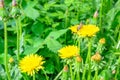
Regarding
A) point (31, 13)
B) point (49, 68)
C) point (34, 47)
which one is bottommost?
point (49, 68)

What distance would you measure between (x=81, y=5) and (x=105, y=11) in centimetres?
21

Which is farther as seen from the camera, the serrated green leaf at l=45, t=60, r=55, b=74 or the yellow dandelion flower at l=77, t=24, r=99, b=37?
the serrated green leaf at l=45, t=60, r=55, b=74

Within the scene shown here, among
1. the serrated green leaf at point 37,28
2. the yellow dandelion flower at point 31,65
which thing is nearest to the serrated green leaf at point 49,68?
the serrated green leaf at point 37,28

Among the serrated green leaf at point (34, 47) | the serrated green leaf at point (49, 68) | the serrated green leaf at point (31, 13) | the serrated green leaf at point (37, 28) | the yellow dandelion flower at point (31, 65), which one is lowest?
the serrated green leaf at point (49, 68)

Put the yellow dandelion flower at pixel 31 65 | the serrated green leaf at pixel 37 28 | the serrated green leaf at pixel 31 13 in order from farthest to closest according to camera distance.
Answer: the serrated green leaf at pixel 37 28 → the serrated green leaf at pixel 31 13 → the yellow dandelion flower at pixel 31 65

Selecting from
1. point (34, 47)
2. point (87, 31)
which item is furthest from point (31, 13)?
point (87, 31)

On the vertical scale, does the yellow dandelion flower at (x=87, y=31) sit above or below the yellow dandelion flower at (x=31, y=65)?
above

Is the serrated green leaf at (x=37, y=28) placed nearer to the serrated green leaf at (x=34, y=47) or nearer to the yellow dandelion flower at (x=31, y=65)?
the serrated green leaf at (x=34, y=47)

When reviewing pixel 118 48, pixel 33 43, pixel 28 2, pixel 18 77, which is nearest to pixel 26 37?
pixel 33 43

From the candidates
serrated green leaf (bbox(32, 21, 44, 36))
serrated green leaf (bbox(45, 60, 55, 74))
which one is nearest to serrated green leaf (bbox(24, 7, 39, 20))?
serrated green leaf (bbox(32, 21, 44, 36))

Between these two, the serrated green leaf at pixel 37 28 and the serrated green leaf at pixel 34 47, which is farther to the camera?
the serrated green leaf at pixel 37 28

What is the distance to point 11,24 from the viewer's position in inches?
91.4

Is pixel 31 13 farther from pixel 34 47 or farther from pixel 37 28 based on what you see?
pixel 34 47

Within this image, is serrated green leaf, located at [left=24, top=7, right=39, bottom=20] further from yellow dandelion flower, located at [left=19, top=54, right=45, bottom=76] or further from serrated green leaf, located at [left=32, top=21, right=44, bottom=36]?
yellow dandelion flower, located at [left=19, top=54, right=45, bottom=76]
